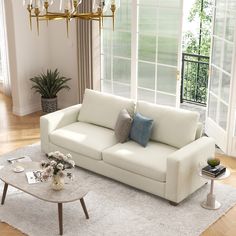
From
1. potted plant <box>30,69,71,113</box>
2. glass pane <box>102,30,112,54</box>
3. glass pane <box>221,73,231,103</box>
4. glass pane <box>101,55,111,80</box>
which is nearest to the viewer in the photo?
glass pane <box>221,73,231,103</box>

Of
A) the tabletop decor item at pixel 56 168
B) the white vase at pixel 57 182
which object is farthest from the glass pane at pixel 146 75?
the white vase at pixel 57 182

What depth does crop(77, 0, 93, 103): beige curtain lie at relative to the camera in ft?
24.6

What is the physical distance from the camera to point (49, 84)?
8.07 metres

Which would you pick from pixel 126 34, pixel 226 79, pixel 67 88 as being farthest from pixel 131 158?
pixel 67 88

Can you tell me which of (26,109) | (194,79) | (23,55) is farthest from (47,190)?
(194,79)

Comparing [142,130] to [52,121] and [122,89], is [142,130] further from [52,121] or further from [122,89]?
[122,89]

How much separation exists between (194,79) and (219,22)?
252cm

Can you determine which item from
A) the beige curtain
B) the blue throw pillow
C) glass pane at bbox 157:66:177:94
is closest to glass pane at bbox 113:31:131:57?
the beige curtain

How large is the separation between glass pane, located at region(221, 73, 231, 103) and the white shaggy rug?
4.75 feet

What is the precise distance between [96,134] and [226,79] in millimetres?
1990

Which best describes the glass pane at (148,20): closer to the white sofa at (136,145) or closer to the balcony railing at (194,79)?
the white sofa at (136,145)

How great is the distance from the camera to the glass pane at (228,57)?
6285 millimetres

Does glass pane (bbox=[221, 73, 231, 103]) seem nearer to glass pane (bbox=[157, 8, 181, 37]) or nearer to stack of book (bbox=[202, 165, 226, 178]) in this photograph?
glass pane (bbox=[157, 8, 181, 37])

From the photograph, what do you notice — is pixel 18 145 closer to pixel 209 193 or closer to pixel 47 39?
pixel 47 39
